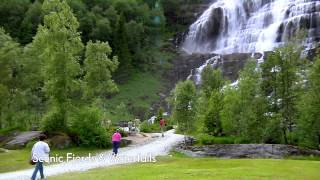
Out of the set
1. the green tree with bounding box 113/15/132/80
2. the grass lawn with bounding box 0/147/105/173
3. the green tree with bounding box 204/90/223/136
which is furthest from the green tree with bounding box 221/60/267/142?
the green tree with bounding box 113/15/132/80

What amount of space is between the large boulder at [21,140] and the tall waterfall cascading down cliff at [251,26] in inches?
1838

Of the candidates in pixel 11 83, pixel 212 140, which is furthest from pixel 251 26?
pixel 212 140

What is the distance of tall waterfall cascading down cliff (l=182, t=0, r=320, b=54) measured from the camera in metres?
80.1

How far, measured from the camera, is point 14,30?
105562 millimetres

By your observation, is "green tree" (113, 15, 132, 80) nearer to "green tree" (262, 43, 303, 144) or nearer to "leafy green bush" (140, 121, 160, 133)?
"leafy green bush" (140, 121, 160, 133)

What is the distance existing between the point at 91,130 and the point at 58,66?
6.21 meters

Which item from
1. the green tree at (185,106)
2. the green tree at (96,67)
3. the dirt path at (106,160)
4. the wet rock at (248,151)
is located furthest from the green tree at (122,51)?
the wet rock at (248,151)

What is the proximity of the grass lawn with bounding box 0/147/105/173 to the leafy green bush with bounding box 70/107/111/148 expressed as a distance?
3.01 feet

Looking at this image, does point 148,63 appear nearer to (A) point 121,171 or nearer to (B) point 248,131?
(B) point 248,131

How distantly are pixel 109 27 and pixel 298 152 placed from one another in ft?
250

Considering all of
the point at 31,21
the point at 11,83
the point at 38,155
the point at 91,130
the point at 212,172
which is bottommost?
the point at 212,172

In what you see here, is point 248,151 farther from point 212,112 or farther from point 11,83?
point 11,83

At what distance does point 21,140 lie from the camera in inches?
1547

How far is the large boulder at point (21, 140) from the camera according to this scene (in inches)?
1516
